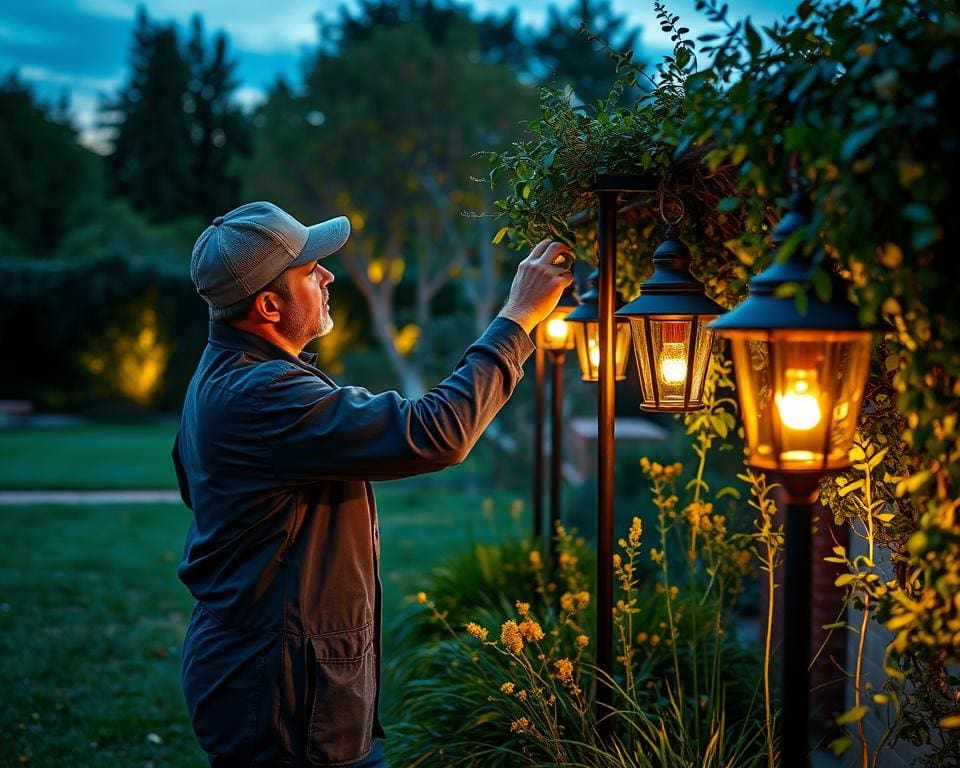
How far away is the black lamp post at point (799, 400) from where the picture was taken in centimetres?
171

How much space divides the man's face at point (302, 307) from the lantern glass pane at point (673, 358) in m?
0.88

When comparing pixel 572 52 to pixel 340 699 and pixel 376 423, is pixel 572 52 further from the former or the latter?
pixel 340 699

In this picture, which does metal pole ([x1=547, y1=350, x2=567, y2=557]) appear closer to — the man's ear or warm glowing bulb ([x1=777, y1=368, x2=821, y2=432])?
the man's ear

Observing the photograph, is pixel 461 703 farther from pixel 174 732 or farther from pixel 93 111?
pixel 93 111

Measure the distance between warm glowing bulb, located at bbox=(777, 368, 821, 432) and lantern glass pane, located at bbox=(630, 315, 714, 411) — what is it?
0.86 m

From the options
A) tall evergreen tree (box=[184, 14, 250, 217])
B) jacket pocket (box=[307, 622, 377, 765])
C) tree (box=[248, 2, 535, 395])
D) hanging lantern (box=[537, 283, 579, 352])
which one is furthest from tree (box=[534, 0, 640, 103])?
jacket pocket (box=[307, 622, 377, 765])

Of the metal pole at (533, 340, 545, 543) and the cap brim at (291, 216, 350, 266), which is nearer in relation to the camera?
the cap brim at (291, 216, 350, 266)

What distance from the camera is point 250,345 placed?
7.80 feet

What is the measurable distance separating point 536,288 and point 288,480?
77 centimetres

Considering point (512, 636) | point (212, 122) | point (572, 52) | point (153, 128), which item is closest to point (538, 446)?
point (512, 636)

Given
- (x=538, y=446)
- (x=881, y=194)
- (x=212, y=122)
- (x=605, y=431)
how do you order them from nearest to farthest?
(x=881, y=194) → (x=605, y=431) → (x=538, y=446) → (x=212, y=122)

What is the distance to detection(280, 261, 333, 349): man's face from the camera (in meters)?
2.43

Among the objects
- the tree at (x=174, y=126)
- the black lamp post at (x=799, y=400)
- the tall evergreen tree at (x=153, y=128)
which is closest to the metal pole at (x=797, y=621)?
the black lamp post at (x=799, y=400)

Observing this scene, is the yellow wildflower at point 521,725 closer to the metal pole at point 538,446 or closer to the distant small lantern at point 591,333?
the distant small lantern at point 591,333
